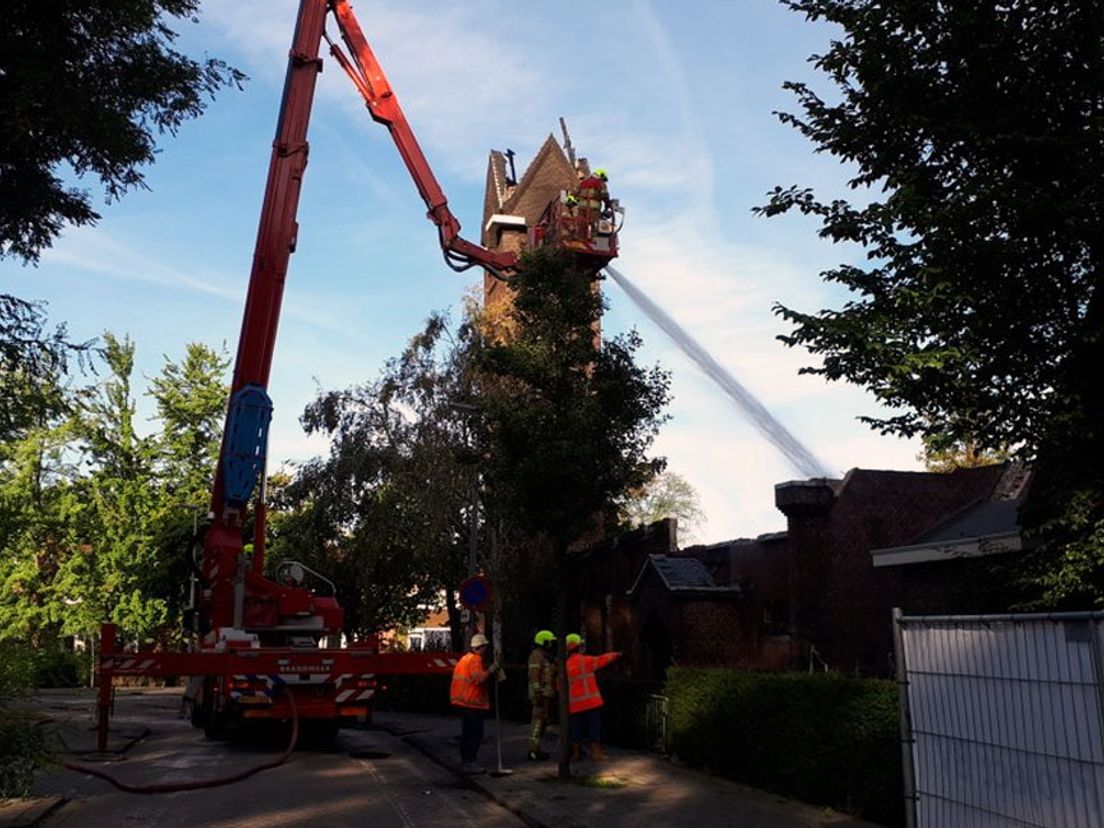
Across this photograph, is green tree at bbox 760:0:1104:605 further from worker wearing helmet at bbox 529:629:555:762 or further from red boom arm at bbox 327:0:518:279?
red boom arm at bbox 327:0:518:279

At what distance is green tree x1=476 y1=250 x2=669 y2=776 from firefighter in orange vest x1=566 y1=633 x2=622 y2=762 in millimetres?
1110

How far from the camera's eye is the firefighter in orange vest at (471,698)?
13742mm

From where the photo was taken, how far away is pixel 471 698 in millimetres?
13766

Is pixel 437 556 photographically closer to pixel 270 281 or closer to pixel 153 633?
pixel 270 281

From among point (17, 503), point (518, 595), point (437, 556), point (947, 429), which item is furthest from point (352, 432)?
point (947, 429)

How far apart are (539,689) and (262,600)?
15.5 feet

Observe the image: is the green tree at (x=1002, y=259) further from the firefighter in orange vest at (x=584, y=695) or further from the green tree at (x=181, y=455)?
the green tree at (x=181, y=455)

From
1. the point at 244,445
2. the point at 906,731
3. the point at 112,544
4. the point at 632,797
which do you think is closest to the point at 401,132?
the point at 244,445

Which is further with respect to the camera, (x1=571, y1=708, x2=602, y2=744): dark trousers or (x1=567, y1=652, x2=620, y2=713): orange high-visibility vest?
(x1=571, y1=708, x2=602, y2=744): dark trousers

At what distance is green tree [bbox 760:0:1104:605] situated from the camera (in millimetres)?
8750

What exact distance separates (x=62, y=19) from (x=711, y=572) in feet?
51.6

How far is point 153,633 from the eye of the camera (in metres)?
46.4

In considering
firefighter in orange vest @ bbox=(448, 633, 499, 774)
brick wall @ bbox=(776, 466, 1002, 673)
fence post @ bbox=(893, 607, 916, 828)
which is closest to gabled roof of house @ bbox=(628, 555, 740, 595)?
brick wall @ bbox=(776, 466, 1002, 673)

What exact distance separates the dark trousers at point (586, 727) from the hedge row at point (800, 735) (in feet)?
3.59
